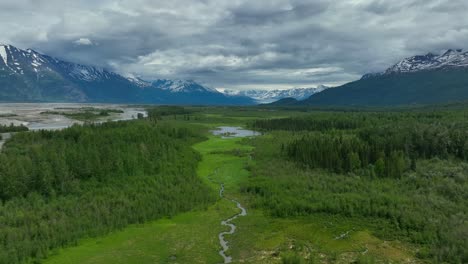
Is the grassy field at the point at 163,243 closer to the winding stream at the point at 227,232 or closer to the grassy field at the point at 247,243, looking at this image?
the grassy field at the point at 247,243

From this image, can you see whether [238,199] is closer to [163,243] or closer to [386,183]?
[163,243]

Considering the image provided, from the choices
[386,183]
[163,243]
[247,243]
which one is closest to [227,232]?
[247,243]

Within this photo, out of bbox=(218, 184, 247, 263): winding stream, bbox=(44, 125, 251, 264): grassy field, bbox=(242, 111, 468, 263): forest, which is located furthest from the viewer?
bbox=(242, 111, 468, 263): forest

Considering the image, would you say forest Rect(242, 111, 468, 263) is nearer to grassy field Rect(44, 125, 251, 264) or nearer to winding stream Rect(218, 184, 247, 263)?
winding stream Rect(218, 184, 247, 263)

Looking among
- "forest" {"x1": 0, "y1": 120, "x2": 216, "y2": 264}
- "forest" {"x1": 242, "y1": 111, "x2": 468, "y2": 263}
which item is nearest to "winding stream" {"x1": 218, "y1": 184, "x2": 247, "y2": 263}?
"forest" {"x1": 242, "y1": 111, "x2": 468, "y2": 263}

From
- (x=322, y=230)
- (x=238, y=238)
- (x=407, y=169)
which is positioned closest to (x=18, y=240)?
(x=238, y=238)

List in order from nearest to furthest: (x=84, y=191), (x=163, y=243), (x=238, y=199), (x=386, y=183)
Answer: (x=163, y=243), (x=84, y=191), (x=238, y=199), (x=386, y=183)
